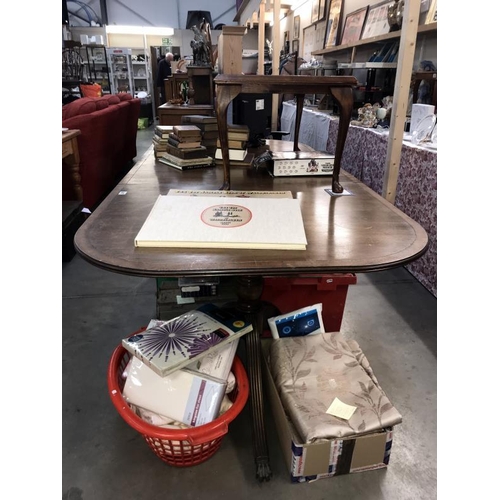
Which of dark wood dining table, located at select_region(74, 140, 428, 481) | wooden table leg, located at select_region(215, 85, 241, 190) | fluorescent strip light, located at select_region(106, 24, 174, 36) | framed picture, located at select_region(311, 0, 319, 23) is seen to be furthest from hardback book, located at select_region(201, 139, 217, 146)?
fluorescent strip light, located at select_region(106, 24, 174, 36)

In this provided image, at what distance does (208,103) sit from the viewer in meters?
3.16

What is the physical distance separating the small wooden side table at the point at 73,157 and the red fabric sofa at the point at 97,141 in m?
0.05

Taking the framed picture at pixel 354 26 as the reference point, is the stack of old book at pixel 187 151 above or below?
below

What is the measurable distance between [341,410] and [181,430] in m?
0.45

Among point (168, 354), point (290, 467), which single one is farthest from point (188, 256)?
point (290, 467)

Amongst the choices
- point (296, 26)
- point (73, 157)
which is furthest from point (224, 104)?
point (296, 26)

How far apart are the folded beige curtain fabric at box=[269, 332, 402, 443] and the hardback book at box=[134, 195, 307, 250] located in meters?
0.54

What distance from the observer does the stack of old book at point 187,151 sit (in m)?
1.41

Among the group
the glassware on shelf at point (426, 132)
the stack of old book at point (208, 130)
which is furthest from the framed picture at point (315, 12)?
the stack of old book at point (208, 130)

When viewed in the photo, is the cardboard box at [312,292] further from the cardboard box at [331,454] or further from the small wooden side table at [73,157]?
the small wooden side table at [73,157]

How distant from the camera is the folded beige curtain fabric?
1016 millimetres

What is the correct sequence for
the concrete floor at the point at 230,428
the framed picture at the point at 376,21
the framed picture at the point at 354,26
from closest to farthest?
1. the concrete floor at the point at 230,428
2. the framed picture at the point at 376,21
3. the framed picture at the point at 354,26

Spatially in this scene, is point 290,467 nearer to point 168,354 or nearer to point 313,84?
point 168,354

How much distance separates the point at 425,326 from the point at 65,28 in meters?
10.8
